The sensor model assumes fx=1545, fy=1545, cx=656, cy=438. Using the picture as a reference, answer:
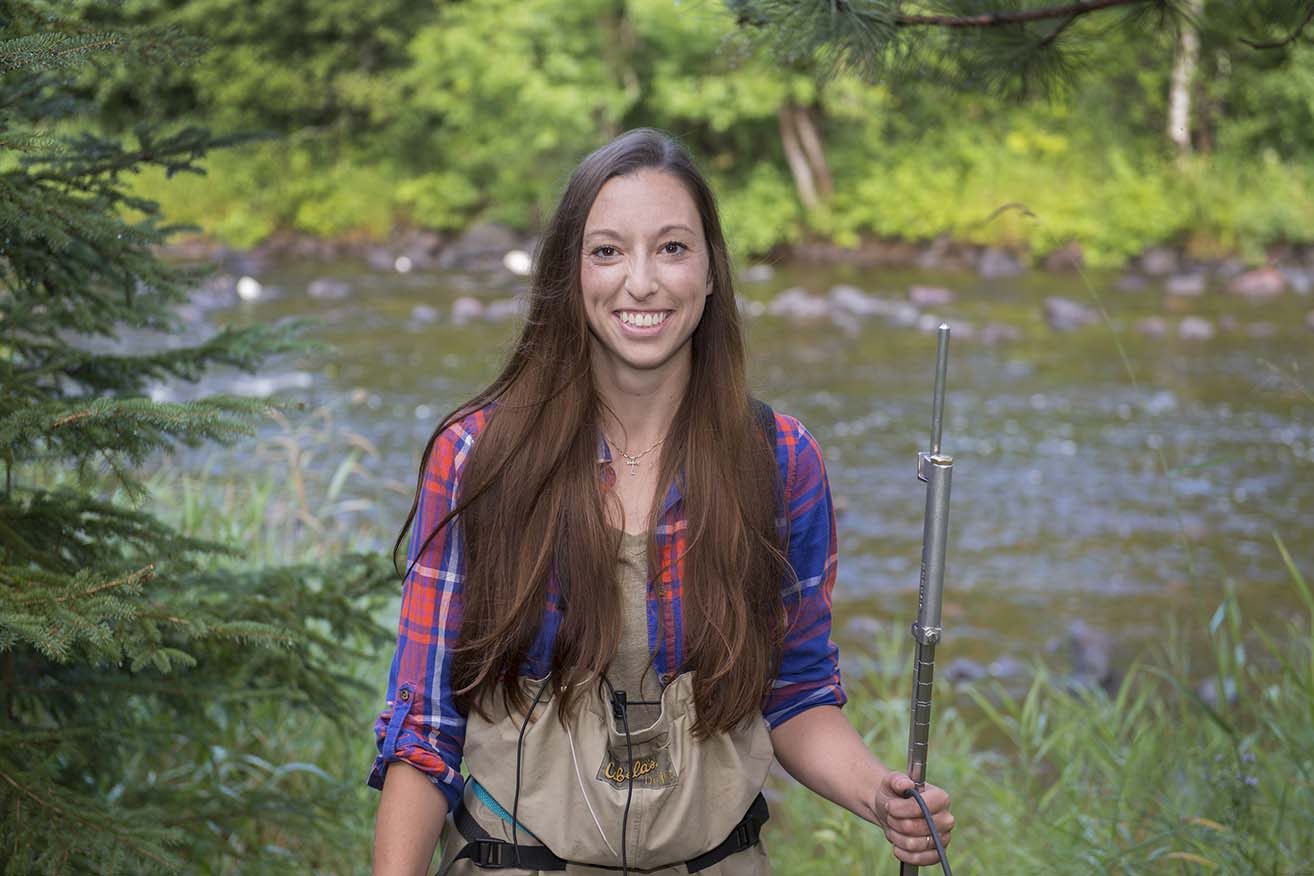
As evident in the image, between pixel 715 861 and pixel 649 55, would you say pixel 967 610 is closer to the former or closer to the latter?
pixel 715 861

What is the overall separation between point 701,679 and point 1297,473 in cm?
729

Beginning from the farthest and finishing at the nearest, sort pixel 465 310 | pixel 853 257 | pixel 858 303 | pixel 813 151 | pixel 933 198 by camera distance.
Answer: pixel 813 151, pixel 933 198, pixel 853 257, pixel 858 303, pixel 465 310

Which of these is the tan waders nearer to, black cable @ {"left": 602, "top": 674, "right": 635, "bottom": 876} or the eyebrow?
black cable @ {"left": 602, "top": 674, "right": 635, "bottom": 876}

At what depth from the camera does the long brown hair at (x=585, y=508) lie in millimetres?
1806

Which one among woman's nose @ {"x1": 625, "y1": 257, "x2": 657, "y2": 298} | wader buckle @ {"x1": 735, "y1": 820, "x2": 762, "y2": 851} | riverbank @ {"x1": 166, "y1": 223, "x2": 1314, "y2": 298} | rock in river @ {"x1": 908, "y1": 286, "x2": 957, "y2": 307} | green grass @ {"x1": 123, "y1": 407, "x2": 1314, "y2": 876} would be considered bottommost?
riverbank @ {"x1": 166, "y1": 223, "x2": 1314, "y2": 298}

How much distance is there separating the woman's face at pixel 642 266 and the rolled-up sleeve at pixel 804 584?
0.20m

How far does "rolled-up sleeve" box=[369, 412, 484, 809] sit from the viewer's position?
5.89 ft

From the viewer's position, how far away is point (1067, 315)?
494 inches

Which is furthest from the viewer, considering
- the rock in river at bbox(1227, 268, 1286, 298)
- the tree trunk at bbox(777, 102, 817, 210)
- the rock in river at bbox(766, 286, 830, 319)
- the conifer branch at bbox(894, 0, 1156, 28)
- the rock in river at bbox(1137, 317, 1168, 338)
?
the tree trunk at bbox(777, 102, 817, 210)

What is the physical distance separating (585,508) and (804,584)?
309 millimetres

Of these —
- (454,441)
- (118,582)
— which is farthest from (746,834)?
(118,582)

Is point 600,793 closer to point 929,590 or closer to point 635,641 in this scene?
point 635,641

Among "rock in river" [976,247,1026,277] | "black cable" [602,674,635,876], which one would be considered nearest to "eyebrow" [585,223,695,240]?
"black cable" [602,674,635,876]

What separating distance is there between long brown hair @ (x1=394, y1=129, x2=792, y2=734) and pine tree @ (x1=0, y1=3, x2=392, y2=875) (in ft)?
1.43
